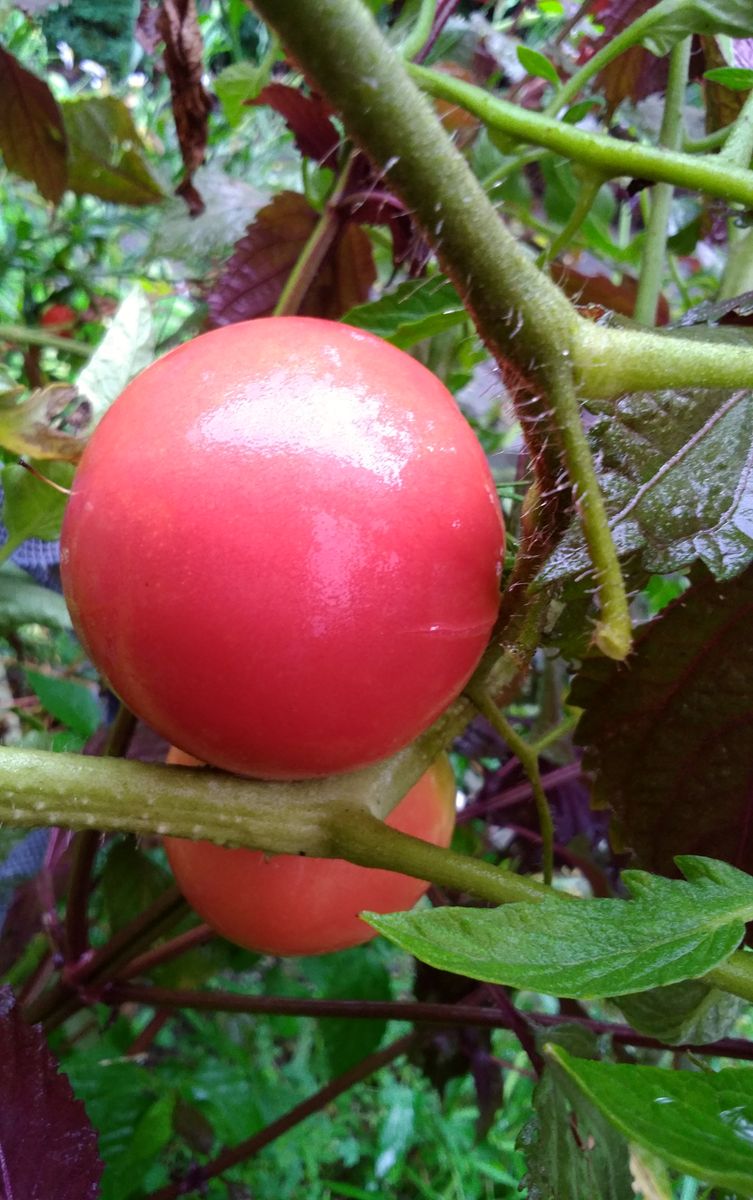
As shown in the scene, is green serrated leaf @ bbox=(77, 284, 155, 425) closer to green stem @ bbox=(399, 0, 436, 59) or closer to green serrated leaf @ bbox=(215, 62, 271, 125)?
green stem @ bbox=(399, 0, 436, 59)

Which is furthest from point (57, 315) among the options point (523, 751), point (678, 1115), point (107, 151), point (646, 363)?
point (678, 1115)

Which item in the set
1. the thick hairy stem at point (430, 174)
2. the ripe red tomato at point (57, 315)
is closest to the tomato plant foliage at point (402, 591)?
the thick hairy stem at point (430, 174)

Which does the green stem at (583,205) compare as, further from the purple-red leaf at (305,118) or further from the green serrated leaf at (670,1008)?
the green serrated leaf at (670,1008)

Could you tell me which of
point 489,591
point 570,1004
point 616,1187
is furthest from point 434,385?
point 570,1004

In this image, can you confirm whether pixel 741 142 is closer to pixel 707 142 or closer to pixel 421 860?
pixel 707 142

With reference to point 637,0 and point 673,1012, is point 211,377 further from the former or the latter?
point 637,0

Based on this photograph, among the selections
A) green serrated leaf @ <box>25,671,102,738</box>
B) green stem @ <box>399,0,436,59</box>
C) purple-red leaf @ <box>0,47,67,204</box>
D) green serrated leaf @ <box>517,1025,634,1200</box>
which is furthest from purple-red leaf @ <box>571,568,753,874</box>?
purple-red leaf @ <box>0,47,67,204</box>

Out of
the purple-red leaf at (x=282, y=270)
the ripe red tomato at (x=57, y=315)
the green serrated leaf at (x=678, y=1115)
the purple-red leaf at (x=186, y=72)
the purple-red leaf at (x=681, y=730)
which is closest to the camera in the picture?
the green serrated leaf at (x=678, y=1115)
